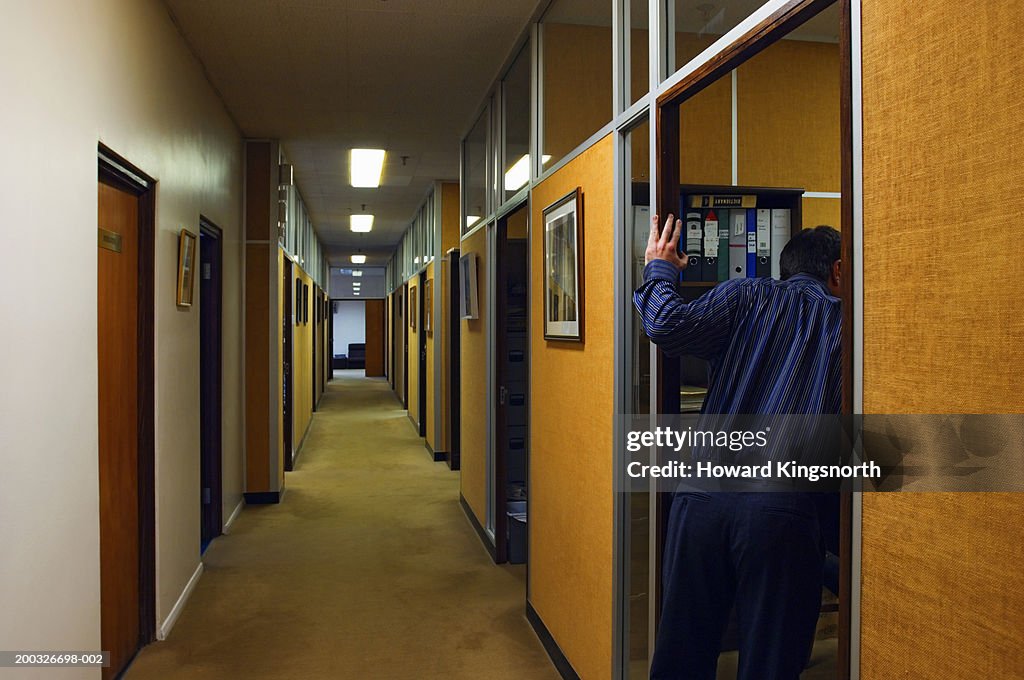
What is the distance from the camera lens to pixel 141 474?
3.45 metres

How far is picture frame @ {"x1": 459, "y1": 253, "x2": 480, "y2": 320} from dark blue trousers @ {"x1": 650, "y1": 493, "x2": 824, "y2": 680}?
140 inches

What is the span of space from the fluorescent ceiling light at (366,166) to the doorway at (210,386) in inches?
77.3

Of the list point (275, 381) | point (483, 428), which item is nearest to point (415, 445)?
point (275, 381)

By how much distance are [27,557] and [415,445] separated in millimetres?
7337

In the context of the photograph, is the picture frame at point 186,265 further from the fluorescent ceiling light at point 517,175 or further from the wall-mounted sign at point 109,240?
the fluorescent ceiling light at point 517,175

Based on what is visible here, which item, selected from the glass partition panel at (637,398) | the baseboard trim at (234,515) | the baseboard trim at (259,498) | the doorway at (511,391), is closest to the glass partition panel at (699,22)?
the glass partition panel at (637,398)

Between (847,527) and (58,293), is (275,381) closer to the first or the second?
(58,293)

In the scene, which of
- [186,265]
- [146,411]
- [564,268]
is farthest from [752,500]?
[186,265]

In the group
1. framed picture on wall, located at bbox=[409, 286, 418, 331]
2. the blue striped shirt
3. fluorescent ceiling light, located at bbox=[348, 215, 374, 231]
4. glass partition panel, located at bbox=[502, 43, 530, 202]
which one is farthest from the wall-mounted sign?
fluorescent ceiling light, located at bbox=[348, 215, 374, 231]

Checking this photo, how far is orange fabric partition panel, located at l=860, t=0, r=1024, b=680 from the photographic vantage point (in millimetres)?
1067

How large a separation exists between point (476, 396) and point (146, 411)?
2.54m

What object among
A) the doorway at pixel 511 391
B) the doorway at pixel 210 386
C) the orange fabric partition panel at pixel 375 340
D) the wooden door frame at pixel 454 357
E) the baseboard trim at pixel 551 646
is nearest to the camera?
the baseboard trim at pixel 551 646

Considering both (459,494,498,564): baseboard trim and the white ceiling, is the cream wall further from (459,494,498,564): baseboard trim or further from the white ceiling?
(459,494,498,564): baseboard trim

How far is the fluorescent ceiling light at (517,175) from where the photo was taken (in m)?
3.98
